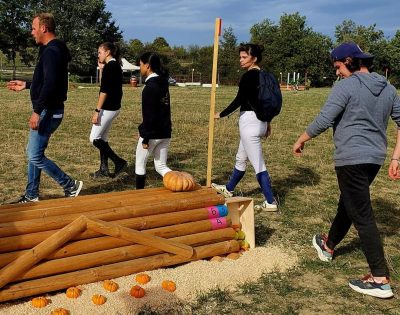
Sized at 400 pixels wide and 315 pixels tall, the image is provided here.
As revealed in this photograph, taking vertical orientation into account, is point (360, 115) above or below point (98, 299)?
above

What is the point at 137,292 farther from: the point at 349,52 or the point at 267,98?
the point at 267,98

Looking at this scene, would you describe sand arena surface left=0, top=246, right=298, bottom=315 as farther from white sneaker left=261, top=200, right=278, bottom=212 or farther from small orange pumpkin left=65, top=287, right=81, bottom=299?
white sneaker left=261, top=200, right=278, bottom=212

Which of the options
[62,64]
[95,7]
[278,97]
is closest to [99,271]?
[62,64]

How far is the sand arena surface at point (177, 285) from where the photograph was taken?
150 inches

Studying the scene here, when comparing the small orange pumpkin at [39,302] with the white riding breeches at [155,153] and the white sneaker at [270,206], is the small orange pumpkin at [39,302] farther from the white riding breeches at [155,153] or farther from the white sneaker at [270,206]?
the white sneaker at [270,206]

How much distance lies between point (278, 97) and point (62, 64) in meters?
2.56

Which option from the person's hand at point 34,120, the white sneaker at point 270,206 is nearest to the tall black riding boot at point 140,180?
the person's hand at point 34,120

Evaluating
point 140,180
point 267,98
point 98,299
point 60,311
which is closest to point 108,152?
point 140,180

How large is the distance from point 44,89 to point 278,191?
3.94 meters

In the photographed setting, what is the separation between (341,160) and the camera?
4.36m

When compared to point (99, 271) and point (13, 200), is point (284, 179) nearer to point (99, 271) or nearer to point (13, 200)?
point (13, 200)

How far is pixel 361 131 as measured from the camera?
4254 millimetres

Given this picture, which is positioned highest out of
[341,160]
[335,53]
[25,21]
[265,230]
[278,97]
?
[25,21]

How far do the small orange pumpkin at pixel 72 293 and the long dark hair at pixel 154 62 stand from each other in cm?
273
